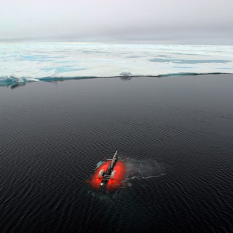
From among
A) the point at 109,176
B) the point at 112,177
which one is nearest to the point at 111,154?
the point at 109,176

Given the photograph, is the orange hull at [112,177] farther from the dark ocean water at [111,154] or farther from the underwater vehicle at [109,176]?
the dark ocean water at [111,154]

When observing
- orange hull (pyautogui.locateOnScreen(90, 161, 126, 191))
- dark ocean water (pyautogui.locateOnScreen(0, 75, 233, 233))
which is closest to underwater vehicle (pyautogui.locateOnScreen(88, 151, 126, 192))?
orange hull (pyautogui.locateOnScreen(90, 161, 126, 191))

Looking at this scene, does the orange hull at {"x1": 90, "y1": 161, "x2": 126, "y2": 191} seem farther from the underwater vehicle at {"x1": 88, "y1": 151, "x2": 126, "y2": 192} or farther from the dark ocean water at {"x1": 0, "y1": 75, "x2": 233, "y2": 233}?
the dark ocean water at {"x1": 0, "y1": 75, "x2": 233, "y2": 233}

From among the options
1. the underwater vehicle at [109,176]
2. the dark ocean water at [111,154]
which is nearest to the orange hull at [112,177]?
the underwater vehicle at [109,176]

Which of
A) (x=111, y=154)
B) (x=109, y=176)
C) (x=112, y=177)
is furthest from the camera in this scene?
(x=111, y=154)

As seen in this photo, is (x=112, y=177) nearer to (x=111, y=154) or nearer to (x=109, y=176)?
(x=109, y=176)

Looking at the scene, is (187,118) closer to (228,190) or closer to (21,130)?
(228,190)
